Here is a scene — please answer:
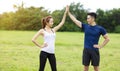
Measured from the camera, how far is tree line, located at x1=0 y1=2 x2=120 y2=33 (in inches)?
2328

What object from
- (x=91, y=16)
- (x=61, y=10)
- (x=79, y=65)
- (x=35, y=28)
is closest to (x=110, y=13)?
(x=61, y=10)

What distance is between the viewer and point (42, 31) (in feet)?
26.9

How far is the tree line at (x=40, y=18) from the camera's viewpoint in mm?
59125

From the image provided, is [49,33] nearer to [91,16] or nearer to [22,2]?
[91,16]

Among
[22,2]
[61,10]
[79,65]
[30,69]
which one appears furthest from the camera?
[22,2]

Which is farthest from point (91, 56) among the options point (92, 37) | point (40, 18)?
point (40, 18)

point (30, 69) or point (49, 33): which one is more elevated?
point (49, 33)

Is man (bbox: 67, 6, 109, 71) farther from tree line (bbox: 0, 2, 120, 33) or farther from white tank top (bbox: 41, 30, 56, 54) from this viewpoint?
tree line (bbox: 0, 2, 120, 33)

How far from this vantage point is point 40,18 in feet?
197

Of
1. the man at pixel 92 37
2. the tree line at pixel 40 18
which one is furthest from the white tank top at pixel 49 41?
the tree line at pixel 40 18

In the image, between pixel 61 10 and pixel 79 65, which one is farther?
pixel 61 10

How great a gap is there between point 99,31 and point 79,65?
4.81 meters

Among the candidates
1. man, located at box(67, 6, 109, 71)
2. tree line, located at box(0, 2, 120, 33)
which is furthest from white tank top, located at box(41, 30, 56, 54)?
tree line, located at box(0, 2, 120, 33)

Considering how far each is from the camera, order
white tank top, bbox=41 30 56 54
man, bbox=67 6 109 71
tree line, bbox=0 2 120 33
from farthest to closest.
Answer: tree line, bbox=0 2 120 33
man, bbox=67 6 109 71
white tank top, bbox=41 30 56 54
